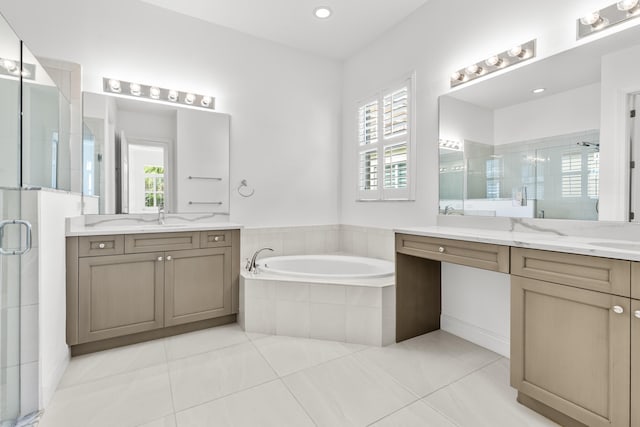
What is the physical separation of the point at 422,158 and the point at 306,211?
1.42 metres

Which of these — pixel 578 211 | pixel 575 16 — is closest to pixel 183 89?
pixel 575 16

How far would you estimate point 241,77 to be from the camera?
3.19 metres

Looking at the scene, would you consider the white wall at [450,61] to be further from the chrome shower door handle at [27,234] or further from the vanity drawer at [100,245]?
the chrome shower door handle at [27,234]

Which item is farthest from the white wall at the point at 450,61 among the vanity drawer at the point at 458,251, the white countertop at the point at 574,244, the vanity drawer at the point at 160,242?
the vanity drawer at the point at 160,242

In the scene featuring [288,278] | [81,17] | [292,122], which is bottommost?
[288,278]

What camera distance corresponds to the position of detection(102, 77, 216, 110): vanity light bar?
8.58 ft

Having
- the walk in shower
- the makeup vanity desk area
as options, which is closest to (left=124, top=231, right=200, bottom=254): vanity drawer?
the walk in shower

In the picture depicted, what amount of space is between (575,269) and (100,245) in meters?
2.79

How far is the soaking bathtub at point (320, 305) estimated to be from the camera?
2316 mm

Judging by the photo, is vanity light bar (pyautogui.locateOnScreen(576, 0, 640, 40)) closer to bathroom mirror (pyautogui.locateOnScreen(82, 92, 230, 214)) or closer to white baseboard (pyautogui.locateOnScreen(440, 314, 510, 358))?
white baseboard (pyautogui.locateOnScreen(440, 314, 510, 358))

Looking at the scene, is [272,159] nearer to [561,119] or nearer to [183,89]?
[183,89]

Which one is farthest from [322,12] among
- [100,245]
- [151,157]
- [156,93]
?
[100,245]

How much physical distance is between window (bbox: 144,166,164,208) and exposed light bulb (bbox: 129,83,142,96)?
642mm

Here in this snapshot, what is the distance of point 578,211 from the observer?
1.81 meters
